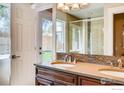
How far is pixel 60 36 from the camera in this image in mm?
2398

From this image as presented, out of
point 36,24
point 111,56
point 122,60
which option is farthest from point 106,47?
point 36,24

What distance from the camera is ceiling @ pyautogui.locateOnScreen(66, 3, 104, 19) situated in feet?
6.17

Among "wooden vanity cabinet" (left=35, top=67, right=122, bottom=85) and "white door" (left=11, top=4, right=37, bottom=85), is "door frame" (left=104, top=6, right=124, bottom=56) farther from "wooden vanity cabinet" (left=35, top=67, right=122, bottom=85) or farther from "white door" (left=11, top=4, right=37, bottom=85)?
"white door" (left=11, top=4, right=37, bottom=85)

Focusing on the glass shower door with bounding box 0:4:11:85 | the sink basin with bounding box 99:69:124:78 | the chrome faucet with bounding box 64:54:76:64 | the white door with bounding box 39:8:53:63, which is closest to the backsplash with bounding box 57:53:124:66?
the chrome faucet with bounding box 64:54:76:64

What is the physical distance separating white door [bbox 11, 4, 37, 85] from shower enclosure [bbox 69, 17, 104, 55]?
22.8 inches

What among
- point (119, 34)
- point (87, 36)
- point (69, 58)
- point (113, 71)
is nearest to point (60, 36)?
point (69, 58)

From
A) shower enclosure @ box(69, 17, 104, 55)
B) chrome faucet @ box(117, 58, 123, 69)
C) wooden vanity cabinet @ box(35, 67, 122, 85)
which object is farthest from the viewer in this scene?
shower enclosure @ box(69, 17, 104, 55)

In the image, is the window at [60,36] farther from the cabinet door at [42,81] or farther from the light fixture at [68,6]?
the cabinet door at [42,81]

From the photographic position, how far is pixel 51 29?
2.41 metres

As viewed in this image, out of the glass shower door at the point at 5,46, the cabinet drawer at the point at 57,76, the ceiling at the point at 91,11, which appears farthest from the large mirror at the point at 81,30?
the glass shower door at the point at 5,46

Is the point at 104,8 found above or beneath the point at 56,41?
above

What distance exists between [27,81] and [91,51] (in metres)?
0.96

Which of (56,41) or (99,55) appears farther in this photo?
(56,41)

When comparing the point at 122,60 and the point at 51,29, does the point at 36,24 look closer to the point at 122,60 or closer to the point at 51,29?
the point at 51,29
